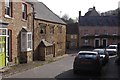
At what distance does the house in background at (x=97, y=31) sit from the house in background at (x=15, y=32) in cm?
4373

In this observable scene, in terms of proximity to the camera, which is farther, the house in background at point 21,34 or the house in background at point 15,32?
the house in background at point 21,34

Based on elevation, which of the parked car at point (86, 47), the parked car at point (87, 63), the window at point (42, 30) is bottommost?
the parked car at point (86, 47)

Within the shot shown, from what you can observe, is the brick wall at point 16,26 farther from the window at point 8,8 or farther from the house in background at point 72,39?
the house in background at point 72,39

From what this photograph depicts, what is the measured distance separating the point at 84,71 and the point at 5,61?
6471mm

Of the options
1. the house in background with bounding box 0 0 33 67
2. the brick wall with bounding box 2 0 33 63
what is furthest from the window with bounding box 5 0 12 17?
the brick wall with bounding box 2 0 33 63

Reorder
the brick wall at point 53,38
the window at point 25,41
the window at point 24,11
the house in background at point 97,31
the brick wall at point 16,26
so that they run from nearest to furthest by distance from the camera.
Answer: the brick wall at point 16,26 → the window at point 25,41 → the window at point 24,11 → the brick wall at point 53,38 → the house in background at point 97,31

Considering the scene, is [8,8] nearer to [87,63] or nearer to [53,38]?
[87,63]

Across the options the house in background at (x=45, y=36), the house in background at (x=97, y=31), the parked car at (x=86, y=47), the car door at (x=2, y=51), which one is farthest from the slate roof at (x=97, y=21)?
the car door at (x=2, y=51)

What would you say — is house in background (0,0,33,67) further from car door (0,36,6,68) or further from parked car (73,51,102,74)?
parked car (73,51,102,74)

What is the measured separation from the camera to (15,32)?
26406 millimetres

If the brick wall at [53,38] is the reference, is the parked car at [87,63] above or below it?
below

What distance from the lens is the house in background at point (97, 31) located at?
73625 mm

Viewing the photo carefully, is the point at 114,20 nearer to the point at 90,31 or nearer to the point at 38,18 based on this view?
the point at 90,31

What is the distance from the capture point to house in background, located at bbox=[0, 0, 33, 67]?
75.9ft
